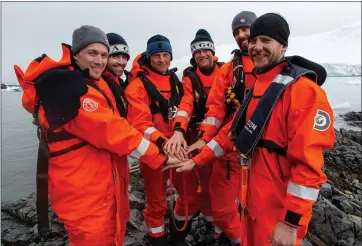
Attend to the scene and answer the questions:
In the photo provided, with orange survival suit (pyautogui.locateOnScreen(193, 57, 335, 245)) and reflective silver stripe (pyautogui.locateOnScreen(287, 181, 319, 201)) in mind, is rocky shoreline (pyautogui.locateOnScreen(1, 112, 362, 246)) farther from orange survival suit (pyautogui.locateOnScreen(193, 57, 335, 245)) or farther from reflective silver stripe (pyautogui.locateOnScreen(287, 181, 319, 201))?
reflective silver stripe (pyautogui.locateOnScreen(287, 181, 319, 201))

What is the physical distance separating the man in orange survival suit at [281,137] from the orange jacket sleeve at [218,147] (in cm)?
73

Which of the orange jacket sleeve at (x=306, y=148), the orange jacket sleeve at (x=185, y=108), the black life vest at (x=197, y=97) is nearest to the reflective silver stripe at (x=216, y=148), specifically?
the orange jacket sleeve at (x=185, y=108)

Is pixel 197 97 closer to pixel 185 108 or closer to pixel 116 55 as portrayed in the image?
pixel 185 108

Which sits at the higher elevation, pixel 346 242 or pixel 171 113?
pixel 171 113

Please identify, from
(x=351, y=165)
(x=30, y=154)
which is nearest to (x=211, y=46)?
(x=351, y=165)

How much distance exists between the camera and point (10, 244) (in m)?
4.75

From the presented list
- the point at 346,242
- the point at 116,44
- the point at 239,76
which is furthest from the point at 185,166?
the point at 346,242

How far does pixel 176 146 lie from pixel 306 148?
190 centimetres

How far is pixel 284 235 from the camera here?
2.18 m

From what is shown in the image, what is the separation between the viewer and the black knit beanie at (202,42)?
14.4 feet

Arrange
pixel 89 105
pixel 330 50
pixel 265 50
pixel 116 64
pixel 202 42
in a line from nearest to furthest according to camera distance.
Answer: pixel 265 50
pixel 89 105
pixel 116 64
pixel 202 42
pixel 330 50

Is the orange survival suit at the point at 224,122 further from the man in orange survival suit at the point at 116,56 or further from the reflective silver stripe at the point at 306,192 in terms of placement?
the reflective silver stripe at the point at 306,192

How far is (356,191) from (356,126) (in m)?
14.0

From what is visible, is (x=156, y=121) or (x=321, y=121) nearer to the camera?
(x=321, y=121)
